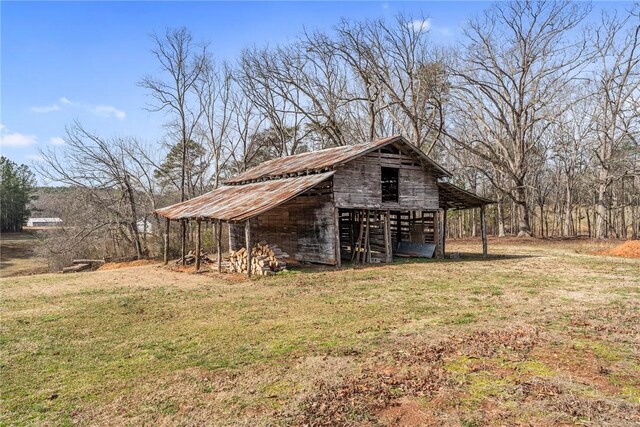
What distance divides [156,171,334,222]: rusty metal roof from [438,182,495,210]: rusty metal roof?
6.48 metres

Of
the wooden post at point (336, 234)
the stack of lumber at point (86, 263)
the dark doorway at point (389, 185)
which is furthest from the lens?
the stack of lumber at point (86, 263)

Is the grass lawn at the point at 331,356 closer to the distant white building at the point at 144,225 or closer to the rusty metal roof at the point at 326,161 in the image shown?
the rusty metal roof at the point at 326,161

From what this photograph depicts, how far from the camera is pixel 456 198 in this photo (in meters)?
21.8

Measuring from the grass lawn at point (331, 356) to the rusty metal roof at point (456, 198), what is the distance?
26.9 ft

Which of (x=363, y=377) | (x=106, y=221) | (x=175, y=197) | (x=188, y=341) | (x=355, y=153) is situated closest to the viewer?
(x=363, y=377)

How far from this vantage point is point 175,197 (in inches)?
1578

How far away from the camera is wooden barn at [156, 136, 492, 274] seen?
17953mm

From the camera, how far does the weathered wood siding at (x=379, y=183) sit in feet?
59.9

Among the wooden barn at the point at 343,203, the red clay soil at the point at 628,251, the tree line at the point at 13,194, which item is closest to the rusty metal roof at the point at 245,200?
the wooden barn at the point at 343,203

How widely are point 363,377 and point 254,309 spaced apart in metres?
5.03

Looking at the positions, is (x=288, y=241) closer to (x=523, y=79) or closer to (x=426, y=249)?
(x=426, y=249)

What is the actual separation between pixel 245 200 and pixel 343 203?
423 centimetres

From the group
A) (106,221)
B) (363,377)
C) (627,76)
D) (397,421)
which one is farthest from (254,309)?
(627,76)

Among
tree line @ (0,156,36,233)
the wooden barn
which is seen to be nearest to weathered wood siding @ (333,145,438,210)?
the wooden barn
